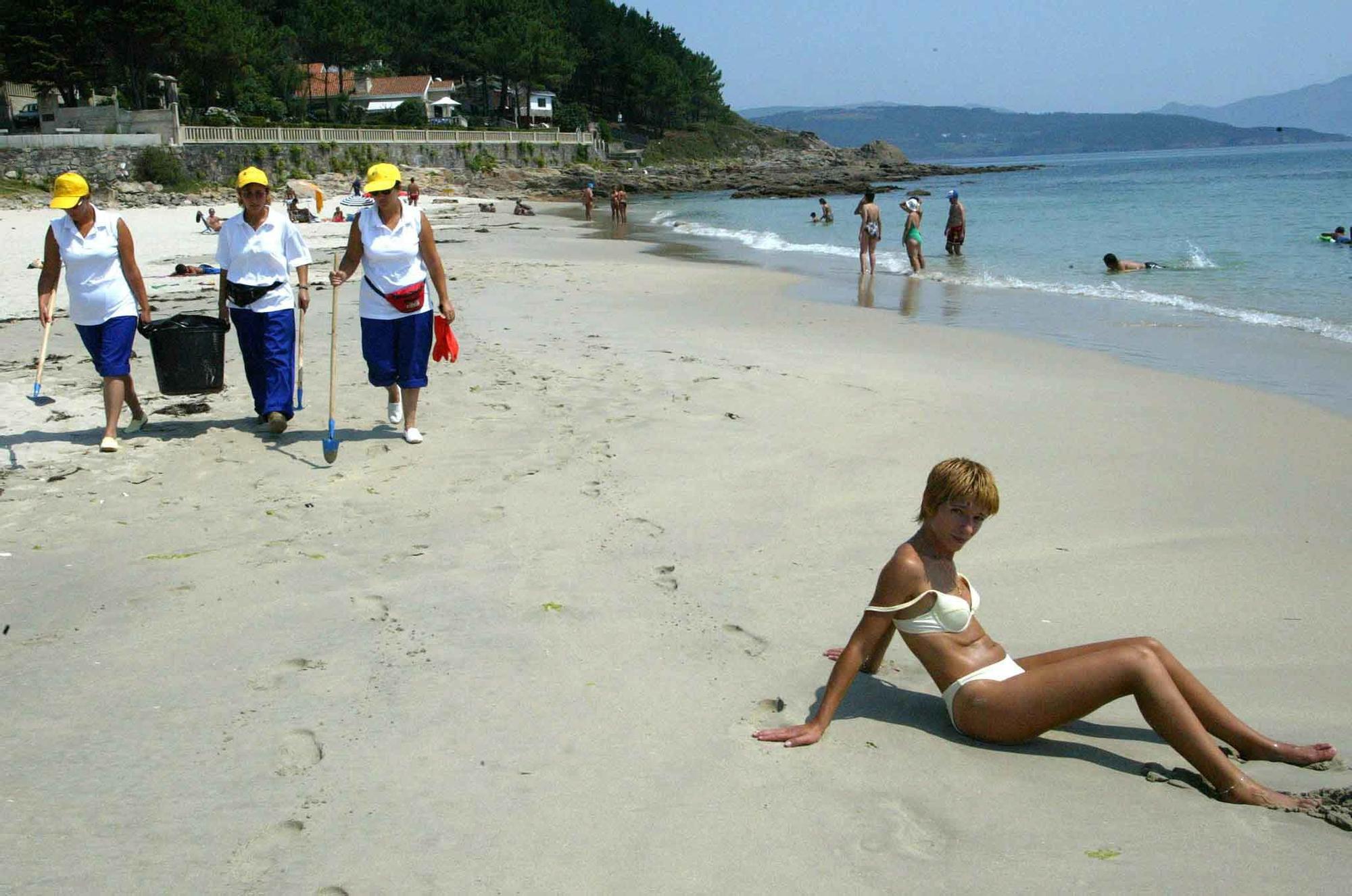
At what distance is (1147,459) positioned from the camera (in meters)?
6.18

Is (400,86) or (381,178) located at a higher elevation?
A: (400,86)

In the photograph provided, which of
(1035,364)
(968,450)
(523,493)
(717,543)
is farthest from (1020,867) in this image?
(1035,364)

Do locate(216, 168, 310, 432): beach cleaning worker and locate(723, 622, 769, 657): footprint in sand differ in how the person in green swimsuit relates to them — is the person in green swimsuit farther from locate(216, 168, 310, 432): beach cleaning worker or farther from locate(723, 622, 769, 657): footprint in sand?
locate(723, 622, 769, 657): footprint in sand

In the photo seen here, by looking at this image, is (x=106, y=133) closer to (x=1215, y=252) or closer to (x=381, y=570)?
(x=1215, y=252)

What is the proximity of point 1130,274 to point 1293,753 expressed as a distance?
15.6 meters

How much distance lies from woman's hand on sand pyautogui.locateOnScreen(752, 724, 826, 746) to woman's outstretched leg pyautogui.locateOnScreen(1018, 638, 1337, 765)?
91 cm

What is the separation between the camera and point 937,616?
3230 mm

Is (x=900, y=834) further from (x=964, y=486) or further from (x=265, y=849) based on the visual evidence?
(x=265, y=849)

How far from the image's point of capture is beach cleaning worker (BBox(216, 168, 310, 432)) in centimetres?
624

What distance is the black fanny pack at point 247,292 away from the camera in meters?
6.27

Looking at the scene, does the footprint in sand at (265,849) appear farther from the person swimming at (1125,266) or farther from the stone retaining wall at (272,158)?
the stone retaining wall at (272,158)

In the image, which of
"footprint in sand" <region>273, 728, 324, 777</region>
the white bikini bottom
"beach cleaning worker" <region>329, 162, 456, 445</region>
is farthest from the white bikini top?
"beach cleaning worker" <region>329, 162, 456, 445</region>

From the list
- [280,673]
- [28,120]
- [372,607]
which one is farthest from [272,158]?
[280,673]

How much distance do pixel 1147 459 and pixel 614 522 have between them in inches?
130
